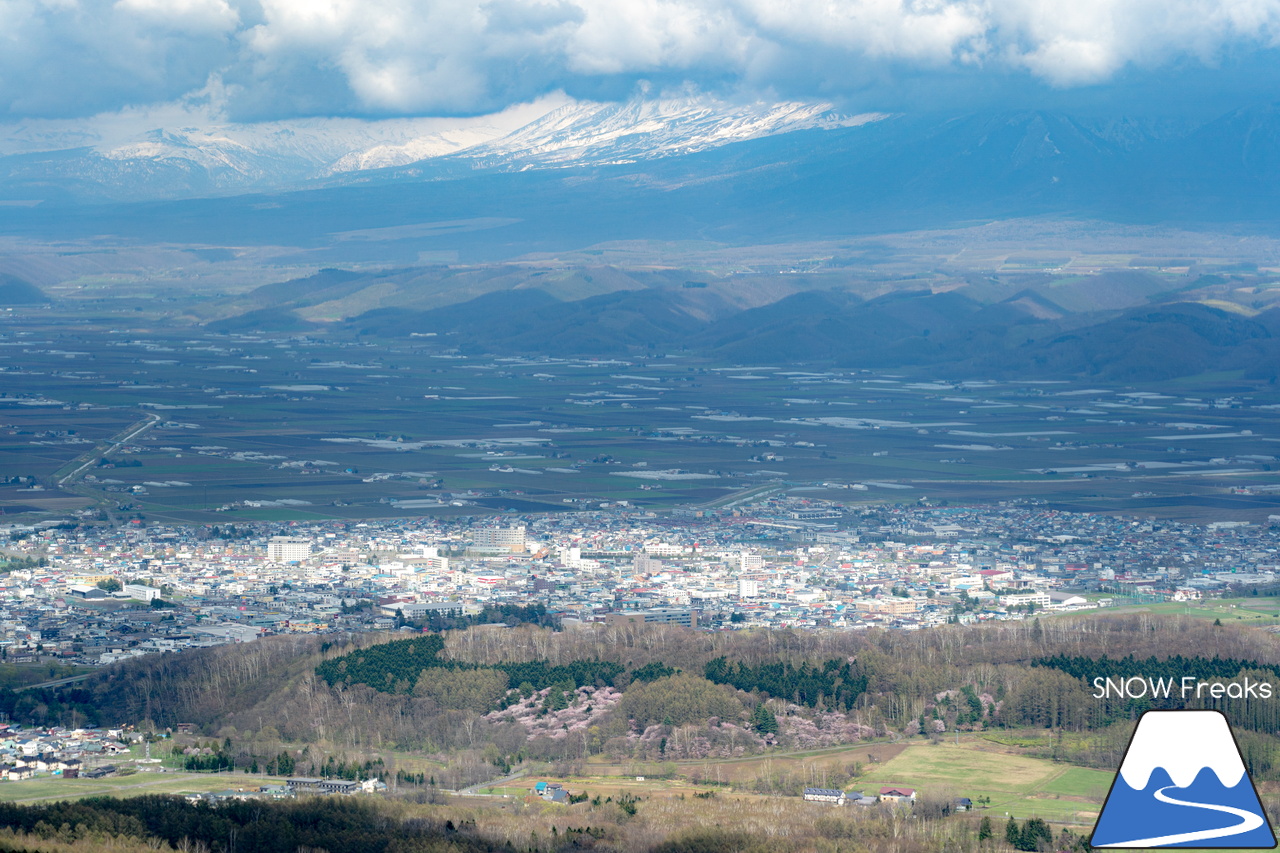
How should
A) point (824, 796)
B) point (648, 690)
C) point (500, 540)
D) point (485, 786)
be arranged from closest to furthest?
point (824, 796)
point (485, 786)
point (648, 690)
point (500, 540)

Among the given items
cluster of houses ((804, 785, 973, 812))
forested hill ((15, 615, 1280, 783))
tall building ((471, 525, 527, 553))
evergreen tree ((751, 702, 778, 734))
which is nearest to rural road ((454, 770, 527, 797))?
forested hill ((15, 615, 1280, 783))

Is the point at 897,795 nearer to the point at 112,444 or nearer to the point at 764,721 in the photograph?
the point at 764,721

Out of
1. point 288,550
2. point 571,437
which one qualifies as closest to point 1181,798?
point 288,550

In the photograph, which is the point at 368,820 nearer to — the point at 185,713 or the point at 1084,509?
the point at 185,713

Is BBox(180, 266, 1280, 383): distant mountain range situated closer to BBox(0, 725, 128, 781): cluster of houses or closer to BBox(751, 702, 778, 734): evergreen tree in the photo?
BBox(751, 702, 778, 734): evergreen tree

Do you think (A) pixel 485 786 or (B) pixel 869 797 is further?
(A) pixel 485 786

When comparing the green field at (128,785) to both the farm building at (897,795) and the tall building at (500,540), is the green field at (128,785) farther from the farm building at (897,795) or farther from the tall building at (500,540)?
the tall building at (500,540)

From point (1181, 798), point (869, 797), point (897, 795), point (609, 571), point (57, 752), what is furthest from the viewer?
point (609, 571)
